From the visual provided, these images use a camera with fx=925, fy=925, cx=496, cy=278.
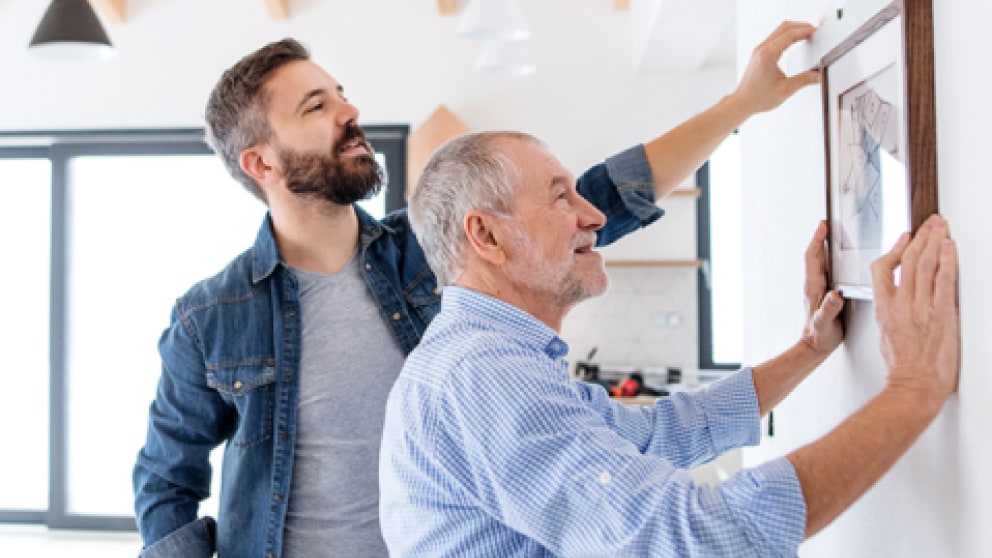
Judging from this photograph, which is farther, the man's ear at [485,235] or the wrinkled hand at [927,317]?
the man's ear at [485,235]

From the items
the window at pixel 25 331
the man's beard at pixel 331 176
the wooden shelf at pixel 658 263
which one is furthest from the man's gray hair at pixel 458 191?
the window at pixel 25 331

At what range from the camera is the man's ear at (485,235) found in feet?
4.28

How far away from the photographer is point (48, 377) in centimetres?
568

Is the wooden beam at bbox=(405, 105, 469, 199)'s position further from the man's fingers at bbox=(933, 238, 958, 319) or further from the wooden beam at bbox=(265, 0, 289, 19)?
the man's fingers at bbox=(933, 238, 958, 319)

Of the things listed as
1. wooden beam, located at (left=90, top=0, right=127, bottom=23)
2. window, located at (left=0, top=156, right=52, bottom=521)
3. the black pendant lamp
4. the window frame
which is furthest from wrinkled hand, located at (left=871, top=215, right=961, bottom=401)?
window, located at (left=0, top=156, right=52, bottom=521)

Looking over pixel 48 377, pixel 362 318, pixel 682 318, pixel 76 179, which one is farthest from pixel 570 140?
pixel 362 318

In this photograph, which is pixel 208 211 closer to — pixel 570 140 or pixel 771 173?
pixel 570 140

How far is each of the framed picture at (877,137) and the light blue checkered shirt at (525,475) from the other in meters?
0.36

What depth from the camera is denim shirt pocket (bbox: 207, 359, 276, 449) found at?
172cm

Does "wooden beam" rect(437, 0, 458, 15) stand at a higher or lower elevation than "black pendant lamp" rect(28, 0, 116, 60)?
higher

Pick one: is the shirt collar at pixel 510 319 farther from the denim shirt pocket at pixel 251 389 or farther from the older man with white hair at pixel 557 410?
the denim shirt pocket at pixel 251 389

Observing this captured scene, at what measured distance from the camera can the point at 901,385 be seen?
102cm

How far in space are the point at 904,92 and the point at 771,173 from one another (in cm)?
74

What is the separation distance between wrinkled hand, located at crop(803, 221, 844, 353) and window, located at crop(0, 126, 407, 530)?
4296 mm
